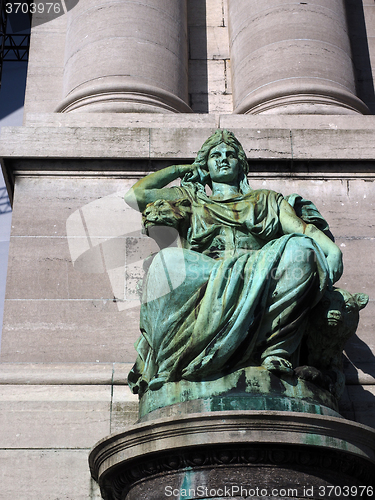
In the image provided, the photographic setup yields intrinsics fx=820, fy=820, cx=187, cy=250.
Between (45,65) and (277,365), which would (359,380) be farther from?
(45,65)

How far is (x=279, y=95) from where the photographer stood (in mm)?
10594

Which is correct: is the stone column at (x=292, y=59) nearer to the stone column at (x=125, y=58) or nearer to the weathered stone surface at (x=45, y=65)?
the stone column at (x=125, y=58)

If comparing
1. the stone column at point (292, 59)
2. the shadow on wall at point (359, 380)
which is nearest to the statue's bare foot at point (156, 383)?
the shadow on wall at point (359, 380)

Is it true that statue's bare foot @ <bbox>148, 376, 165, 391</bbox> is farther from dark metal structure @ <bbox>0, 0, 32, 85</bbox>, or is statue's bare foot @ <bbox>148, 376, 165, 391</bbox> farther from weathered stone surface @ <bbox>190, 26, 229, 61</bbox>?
dark metal structure @ <bbox>0, 0, 32, 85</bbox>

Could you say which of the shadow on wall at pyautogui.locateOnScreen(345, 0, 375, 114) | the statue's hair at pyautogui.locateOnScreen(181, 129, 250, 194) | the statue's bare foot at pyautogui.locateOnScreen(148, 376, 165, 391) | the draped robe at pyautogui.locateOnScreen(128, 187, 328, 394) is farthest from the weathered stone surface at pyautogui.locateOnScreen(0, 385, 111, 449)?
the shadow on wall at pyautogui.locateOnScreen(345, 0, 375, 114)

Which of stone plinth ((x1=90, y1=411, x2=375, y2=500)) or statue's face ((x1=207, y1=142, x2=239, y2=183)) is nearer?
stone plinth ((x1=90, y1=411, x2=375, y2=500))

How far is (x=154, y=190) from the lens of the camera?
8.09 meters

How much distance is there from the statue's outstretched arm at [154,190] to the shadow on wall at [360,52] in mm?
4604

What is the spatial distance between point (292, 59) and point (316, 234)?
4139mm

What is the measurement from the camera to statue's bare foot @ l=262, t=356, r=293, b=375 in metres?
6.46

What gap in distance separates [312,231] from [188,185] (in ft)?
4.48

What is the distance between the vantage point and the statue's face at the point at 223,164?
8016 mm

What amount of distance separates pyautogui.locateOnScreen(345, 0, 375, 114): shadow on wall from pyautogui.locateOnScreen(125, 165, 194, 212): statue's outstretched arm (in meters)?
4.60

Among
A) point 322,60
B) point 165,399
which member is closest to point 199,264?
point 165,399
